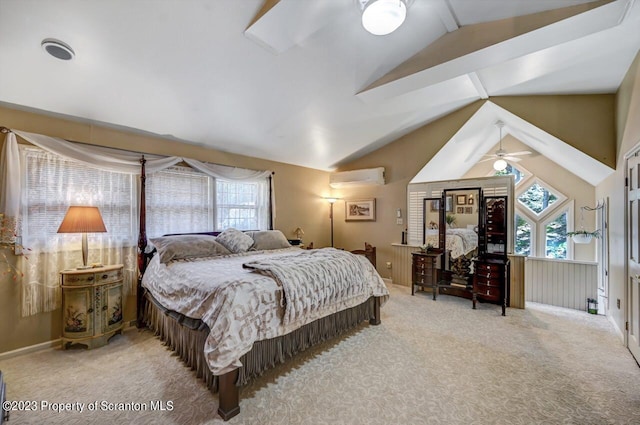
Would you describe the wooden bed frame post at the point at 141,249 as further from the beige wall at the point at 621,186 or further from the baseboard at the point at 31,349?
the beige wall at the point at 621,186

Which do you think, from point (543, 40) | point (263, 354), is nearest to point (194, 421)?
point (263, 354)

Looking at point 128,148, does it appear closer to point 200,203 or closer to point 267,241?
point 200,203

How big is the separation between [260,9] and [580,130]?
13.1 ft

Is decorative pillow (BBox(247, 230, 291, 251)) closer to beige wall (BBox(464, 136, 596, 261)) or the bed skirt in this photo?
the bed skirt

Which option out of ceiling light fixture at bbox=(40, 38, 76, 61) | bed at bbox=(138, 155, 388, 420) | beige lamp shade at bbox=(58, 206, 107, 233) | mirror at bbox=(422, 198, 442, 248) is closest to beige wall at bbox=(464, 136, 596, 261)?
mirror at bbox=(422, 198, 442, 248)

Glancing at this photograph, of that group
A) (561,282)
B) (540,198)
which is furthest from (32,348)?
(540,198)

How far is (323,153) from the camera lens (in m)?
5.25

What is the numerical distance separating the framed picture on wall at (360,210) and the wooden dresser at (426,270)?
1.48 m

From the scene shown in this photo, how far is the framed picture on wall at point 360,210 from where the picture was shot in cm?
576

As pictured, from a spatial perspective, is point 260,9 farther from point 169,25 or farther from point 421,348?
point 421,348

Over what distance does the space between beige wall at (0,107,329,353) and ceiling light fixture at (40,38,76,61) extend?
990mm

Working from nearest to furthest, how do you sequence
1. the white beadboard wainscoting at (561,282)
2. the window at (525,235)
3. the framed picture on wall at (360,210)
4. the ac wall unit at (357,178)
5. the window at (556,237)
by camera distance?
1. the white beadboard wainscoting at (561,282)
2. the window at (556,237)
3. the window at (525,235)
4. the ac wall unit at (357,178)
5. the framed picture on wall at (360,210)

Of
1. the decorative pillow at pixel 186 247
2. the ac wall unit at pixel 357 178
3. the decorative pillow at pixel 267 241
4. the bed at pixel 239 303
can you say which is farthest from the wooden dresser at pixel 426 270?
the decorative pillow at pixel 186 247

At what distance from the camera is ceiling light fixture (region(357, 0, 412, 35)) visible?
187 cm
